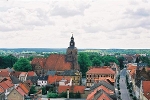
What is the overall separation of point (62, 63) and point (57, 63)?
2.21 m

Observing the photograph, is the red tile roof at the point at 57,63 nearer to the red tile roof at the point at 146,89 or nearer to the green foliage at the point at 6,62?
the green foliage at the point at 6,62

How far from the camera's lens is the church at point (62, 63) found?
4518 inches

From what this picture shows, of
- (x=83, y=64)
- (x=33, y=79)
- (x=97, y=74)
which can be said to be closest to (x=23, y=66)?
(x=33, y=79)

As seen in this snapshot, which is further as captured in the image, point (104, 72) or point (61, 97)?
point (104, 72)

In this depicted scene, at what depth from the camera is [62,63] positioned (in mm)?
118375

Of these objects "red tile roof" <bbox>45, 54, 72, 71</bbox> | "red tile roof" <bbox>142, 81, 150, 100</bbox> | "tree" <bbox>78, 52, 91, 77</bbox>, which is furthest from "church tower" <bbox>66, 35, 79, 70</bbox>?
"red tile roof" <bbox>142, 81, 150, 100</bbox>

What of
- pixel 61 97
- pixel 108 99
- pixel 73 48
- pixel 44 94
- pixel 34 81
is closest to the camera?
pixel 108 99

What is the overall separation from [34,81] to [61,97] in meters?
25.6

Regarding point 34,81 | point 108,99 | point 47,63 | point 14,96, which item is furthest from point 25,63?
point 108,99

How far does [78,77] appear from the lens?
4203 inches

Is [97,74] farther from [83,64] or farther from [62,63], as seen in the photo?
[83,64]

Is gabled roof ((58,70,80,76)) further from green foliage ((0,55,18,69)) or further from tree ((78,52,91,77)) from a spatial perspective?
green foliage ((0,55,18,69))

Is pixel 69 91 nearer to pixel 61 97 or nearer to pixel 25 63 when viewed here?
pixel 61 97

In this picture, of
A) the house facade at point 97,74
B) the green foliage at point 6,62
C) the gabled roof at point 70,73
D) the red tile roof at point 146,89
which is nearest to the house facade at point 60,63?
the gabled roof at point 70,73
